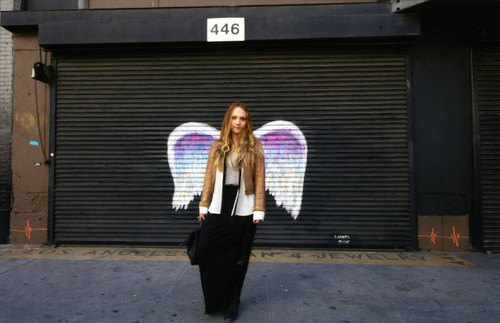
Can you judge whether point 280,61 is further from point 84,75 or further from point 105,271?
point 105,271

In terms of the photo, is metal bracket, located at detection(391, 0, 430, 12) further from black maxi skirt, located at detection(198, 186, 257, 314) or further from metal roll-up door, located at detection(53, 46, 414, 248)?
black maxi skirt, located at detection(198, 186, 257, 314)

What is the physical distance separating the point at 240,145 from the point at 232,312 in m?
1.59

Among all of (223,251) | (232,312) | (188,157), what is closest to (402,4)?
(188,157)

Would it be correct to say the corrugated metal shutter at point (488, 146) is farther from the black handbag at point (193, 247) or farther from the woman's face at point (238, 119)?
the black handbag at point (193, 247)

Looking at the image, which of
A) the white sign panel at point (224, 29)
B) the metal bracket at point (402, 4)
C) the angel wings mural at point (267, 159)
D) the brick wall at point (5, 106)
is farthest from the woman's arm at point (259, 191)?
the brick wall at point (5, 106)

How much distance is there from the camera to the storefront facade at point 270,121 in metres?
5.26

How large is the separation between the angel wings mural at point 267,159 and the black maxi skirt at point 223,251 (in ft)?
8.21

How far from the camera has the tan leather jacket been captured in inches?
114

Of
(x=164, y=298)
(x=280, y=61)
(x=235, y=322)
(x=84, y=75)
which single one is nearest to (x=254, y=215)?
(x=235, y=322)

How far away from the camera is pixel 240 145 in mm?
2934

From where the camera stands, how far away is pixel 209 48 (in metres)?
5.52

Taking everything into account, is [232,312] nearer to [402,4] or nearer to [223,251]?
[223,251]

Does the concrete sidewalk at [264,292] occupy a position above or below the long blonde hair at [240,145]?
below

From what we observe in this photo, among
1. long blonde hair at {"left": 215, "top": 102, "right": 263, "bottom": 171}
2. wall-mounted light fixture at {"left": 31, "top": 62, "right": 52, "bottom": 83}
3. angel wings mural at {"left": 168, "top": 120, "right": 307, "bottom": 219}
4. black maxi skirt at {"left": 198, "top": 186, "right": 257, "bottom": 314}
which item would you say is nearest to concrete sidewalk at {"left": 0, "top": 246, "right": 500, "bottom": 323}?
black maxi skirt at {"left": 198, "top": 186, "right": 257, "bottom": 314}
